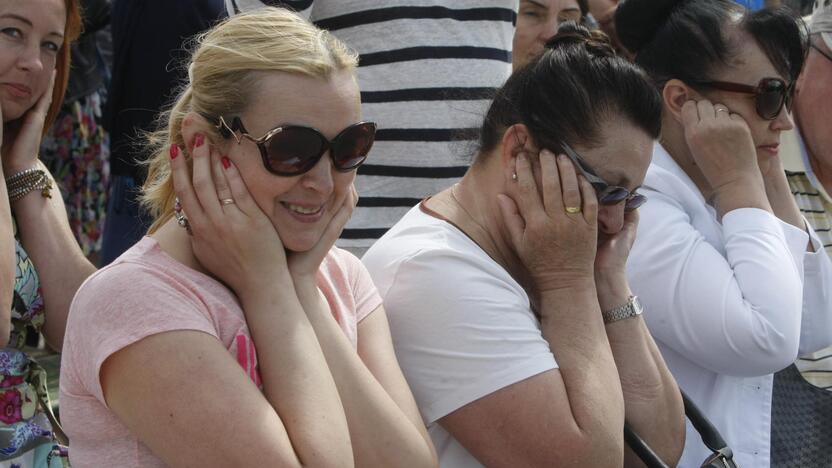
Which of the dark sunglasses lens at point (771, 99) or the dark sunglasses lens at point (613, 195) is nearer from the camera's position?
the dark sunglasses lens at point (613, 195)

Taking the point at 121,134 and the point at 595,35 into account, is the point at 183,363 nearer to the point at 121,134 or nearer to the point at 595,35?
the point at 595,35

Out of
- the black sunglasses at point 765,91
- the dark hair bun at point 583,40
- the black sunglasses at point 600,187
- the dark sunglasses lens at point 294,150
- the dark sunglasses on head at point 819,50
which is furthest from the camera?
the dark sunglasses on head at point 819,50

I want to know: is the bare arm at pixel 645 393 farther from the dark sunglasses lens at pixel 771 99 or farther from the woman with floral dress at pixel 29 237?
the woman with floral dress at pixel 29 237

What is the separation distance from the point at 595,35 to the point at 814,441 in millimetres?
1281

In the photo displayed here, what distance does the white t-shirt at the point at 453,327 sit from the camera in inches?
87.4

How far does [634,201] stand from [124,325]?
131cm

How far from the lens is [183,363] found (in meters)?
1.80

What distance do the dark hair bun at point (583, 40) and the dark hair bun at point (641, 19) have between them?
583 millimetres

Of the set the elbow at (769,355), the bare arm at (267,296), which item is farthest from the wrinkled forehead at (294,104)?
the elbow at (769,355)

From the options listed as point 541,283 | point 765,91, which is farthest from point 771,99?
point 541,283

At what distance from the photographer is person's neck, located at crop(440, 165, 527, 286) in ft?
8.15

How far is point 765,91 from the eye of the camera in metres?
3.01

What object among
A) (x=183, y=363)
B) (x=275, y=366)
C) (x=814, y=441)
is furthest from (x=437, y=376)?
(x=814, y=441)

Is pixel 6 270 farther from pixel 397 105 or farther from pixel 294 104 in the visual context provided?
pixel 397 105
